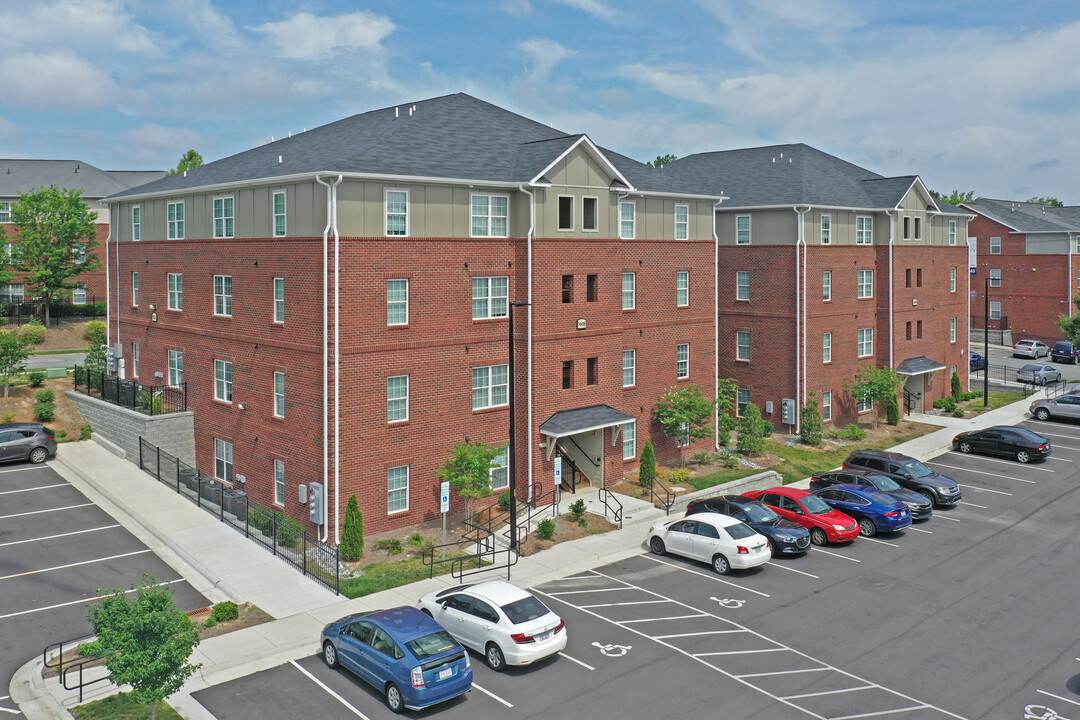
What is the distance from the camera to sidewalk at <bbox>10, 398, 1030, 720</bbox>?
19.7 m

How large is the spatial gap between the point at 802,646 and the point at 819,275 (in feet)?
93.0

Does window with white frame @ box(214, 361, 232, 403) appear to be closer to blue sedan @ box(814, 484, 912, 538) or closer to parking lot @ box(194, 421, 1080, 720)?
parking lot @ box(194, 421, 1080, 720)

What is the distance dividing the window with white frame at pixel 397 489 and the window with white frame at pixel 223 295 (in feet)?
32.1

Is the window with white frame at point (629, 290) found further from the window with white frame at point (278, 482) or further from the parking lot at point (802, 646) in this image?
the window with white frame at point (278, 482)

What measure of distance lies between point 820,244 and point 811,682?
30.9m

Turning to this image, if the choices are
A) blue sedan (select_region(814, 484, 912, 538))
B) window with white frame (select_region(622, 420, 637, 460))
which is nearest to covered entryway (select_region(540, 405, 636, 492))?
window with white frame (select_region(622, 420, 637, 460))

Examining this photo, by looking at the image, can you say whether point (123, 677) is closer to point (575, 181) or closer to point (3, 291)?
point (575, 181)

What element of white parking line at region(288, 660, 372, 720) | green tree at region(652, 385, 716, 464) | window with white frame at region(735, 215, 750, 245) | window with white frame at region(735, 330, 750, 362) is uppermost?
window with white frame at region(735, 215, 750, 245)

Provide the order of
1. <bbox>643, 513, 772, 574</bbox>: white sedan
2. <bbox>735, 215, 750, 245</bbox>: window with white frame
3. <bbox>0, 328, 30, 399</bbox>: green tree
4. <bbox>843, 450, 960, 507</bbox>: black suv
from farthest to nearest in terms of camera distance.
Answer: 1. <bbox>735, 215, 750, 245</bbox>: window with white frame
2. <bbox>0, 328, 30, 399</bbox>: green tree
3. <bbox>843, 450, 960, 507</bbox>: black suv
4. <bbox>643, 513, 772, 574</bbox>: white sedan

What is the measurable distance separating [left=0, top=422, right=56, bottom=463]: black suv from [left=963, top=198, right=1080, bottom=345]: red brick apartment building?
262 ft

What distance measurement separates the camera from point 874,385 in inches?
1833

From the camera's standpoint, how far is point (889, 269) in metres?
49.7

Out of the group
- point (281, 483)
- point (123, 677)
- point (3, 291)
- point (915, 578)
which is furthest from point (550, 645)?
point (3, 291)

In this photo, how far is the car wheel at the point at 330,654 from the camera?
20.0 metres
